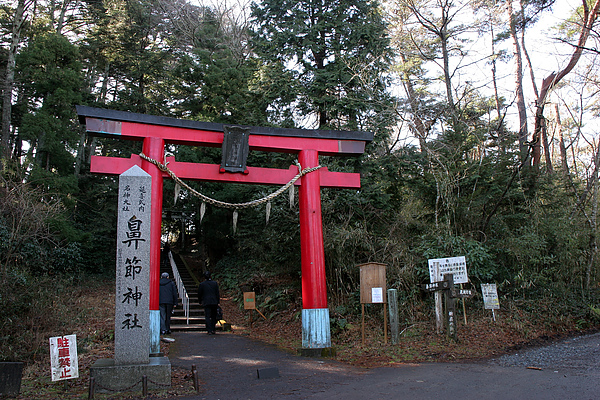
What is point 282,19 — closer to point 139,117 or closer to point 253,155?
point 253,155

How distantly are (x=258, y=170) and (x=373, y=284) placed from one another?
3361 mm

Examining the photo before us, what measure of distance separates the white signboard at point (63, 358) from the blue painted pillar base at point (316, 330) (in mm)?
3969

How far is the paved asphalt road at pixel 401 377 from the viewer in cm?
502

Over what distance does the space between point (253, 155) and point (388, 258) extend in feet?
19.2

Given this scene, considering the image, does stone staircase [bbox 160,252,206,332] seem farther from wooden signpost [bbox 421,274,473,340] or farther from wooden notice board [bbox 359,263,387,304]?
wooden signpost [bbox 421,274,473,340]

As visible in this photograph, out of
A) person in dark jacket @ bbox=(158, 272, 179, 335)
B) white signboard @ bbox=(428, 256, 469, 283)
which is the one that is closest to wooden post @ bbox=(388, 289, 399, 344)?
white signboard @ bbox=(428, 256, 469, 283)

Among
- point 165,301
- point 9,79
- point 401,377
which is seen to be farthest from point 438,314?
point 9,79

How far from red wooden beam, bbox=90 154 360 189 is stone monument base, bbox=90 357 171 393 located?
12.2 ft

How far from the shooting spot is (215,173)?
8.32 meters

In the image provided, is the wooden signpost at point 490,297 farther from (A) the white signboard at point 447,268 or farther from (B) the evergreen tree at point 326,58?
(B) the evergreen tree at point 326,58

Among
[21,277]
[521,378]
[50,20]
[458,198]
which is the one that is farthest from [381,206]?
[50,20]

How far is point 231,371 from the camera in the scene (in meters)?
6.43

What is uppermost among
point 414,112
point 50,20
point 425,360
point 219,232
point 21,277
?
point 50,20

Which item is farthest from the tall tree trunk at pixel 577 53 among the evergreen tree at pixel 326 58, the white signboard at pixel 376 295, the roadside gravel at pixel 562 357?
the white signboard at pixel 376 295
